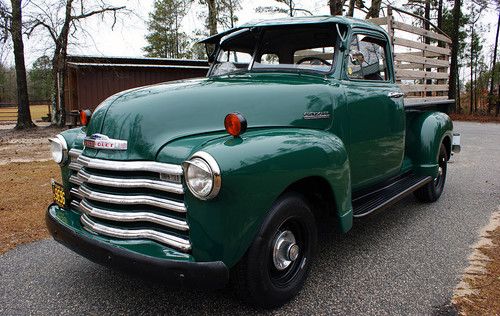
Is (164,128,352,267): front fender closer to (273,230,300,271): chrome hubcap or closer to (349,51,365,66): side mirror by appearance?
(273,230,300,271): chrome hubcap

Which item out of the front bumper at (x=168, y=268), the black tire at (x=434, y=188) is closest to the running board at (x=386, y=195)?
the black tire at (x=434, y=188)

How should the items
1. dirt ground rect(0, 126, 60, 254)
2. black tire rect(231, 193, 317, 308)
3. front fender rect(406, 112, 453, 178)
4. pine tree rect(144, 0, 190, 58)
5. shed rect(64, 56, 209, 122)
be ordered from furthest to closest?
pine tree rect(144, 0, 190, 58) → shed rect(64, 56, 209, 122) → front fender rect(406, 112, 453, 178) → dirt ground rect(0, 126, 60, 254) → black tire rect(231, 193, 317, 308)

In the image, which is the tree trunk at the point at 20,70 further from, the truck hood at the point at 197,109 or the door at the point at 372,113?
the door at the point at 372,113

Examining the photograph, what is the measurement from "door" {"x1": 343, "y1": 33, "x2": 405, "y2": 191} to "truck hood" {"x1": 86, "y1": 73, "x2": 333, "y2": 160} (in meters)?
0.45

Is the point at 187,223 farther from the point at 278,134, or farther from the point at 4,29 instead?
the point at 4,29

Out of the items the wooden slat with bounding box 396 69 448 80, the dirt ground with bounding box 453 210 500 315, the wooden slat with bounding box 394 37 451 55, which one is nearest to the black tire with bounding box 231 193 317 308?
the dirt ground with bounding box 453 210 500 315

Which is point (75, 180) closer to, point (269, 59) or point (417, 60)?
point (269, 59)

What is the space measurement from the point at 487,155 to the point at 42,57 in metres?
17.7

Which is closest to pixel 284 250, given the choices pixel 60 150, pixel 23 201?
pixel 60 150

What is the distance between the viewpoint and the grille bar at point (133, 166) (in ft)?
7.07

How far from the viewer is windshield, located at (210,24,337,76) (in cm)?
363

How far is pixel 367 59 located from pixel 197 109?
83.3 inches

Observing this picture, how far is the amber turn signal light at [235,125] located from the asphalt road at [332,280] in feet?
3.26

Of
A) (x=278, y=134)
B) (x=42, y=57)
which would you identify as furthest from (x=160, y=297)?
(x=42, y=57)
